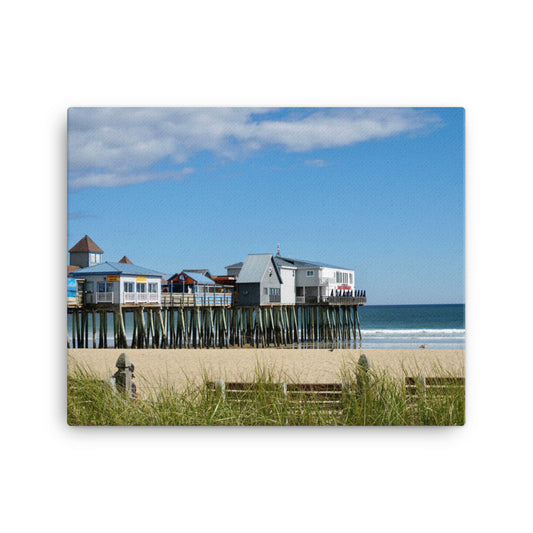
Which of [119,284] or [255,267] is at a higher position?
[255,267]

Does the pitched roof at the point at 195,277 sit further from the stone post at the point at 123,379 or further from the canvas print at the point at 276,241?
the stone post at the point at 123,379

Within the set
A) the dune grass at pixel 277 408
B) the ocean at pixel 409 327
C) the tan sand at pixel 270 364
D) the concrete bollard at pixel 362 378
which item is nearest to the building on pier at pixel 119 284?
the ocean at pixel 409 327

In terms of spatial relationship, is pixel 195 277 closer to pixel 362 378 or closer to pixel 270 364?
pixel 270 364

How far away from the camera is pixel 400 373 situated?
3.97 metres

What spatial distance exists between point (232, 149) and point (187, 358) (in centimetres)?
160

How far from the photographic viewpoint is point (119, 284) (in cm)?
440

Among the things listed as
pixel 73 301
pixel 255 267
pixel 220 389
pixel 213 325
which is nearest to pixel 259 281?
pixel 255 267

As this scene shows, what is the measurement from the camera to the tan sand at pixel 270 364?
4.00m

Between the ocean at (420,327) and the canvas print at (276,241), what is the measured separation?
0.6 inches
